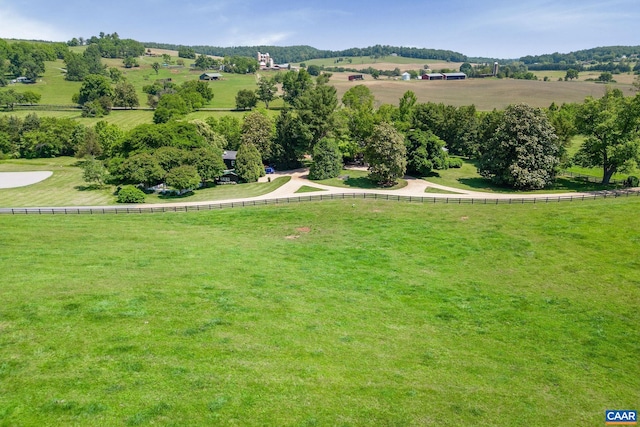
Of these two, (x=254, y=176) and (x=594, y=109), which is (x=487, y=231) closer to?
(x=594, y=109)

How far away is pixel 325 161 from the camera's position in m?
67.8

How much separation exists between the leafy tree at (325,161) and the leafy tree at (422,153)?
12608 millimetres

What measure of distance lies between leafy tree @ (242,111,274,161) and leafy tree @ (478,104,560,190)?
42.2 metres

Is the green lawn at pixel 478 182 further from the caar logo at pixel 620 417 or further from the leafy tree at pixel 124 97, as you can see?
the leafy tree at pixel 124 97

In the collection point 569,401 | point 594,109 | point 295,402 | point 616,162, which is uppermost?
point 594,109

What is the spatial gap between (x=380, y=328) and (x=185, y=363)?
35.2ft

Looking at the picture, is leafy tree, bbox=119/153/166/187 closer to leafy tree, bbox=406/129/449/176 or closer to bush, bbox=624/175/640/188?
leafy tree, bbox=406/129/449/176

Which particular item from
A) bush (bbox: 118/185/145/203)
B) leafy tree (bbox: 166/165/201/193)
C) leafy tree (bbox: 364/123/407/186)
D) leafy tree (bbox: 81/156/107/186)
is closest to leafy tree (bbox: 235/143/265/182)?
leafy tree (bbox: 166/165/201/193)

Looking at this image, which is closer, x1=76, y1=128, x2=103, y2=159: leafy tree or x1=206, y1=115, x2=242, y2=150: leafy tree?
x1=206, y1=115, x2=242, y2=150: leafy tree

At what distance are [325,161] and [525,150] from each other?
30633mm

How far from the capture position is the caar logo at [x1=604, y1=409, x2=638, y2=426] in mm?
15883

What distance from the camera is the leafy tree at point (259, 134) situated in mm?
79438

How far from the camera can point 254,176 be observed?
2776 inches

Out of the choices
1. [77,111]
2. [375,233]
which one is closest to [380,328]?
[375,233]
